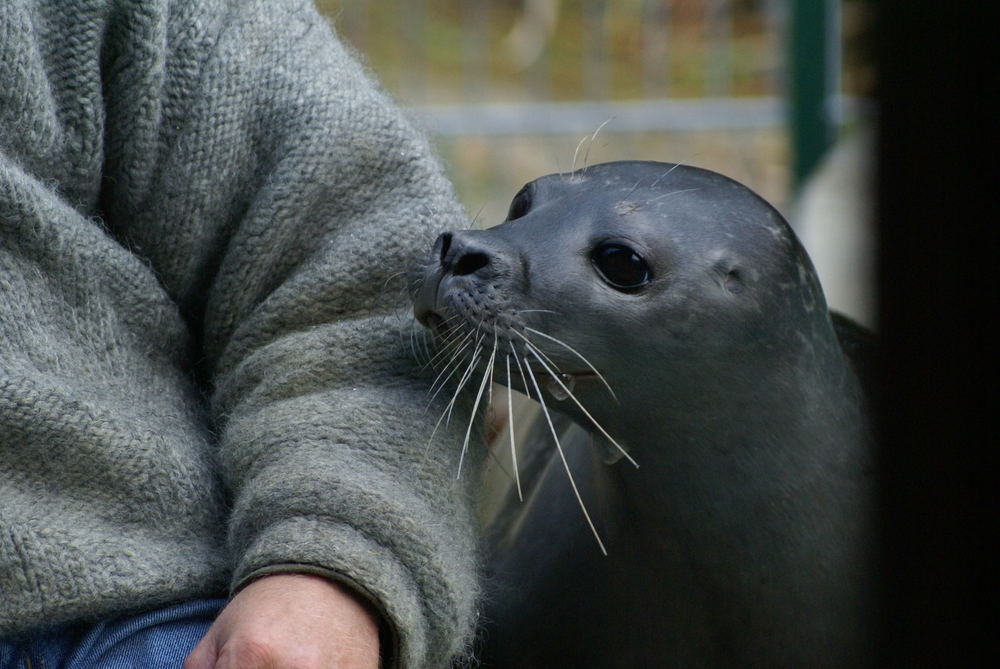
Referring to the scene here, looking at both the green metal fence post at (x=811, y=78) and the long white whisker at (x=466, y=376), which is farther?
the green metal fence post at (x=811, y=78)

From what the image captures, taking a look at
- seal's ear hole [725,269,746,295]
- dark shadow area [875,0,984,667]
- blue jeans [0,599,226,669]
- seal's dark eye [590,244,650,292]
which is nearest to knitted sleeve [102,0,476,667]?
blue jeans [0,599,226,669]

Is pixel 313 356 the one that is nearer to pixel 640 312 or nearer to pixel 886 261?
pixel 640 312

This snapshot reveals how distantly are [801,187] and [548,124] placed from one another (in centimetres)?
118

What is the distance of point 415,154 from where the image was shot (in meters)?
1.69

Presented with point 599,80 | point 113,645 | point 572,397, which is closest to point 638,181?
point 572,397

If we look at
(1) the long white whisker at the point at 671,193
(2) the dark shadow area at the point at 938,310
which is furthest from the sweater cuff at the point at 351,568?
(2) the dark shadow area at the point at 938,310

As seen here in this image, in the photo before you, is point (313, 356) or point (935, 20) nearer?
point (935, 20)

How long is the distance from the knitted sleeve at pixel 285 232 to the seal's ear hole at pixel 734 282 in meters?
0.37

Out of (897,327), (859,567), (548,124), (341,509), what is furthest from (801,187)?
(897,327)

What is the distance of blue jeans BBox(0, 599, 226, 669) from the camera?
139cm

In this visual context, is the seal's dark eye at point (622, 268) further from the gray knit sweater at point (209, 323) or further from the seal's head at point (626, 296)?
the gray knit sweater at point (209, 323)

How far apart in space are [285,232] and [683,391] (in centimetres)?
51

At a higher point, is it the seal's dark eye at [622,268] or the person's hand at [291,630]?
the seal's dark eye at [622,268]

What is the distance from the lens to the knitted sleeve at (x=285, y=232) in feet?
4.96
